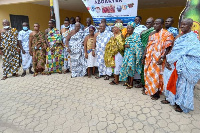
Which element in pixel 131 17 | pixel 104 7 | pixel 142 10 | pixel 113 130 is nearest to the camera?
pixel 113 130

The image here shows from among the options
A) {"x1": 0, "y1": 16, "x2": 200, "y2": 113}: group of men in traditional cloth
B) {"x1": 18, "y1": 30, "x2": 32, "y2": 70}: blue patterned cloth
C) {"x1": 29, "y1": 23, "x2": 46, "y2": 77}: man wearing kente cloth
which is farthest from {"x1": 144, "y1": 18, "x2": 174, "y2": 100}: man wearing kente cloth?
{"x1": 18, "y1": 30, "x2": 32, "y2": 70}: blue patterned cloth

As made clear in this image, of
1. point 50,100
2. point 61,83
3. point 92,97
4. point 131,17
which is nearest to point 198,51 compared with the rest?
point 92,97

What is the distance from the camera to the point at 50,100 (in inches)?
135

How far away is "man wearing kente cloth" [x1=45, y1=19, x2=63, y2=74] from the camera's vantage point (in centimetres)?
Answer: 503

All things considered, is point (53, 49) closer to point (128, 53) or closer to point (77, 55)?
point (77, 55)

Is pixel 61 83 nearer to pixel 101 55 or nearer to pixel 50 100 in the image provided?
pixel 50 100

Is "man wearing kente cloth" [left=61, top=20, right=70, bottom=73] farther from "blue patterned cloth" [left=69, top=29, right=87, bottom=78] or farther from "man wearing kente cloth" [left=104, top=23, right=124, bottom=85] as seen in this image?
"man wearing kente cloth" [left=104, top=23, right=124, bottom=85]

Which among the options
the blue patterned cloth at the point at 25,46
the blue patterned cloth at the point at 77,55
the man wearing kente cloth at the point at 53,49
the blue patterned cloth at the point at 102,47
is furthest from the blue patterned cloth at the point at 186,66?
the blue patterned cloth at the point at 25,46

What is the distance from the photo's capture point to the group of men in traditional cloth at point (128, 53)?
2639 mm

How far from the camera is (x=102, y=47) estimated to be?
4.28 metres

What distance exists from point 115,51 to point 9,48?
362cm

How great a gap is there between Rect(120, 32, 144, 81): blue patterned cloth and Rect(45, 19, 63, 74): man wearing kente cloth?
2568mm

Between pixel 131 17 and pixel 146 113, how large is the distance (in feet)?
10.9

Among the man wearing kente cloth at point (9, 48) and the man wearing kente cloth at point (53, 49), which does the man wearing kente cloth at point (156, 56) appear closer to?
the man wearing kente cloth at point (53, 49)
